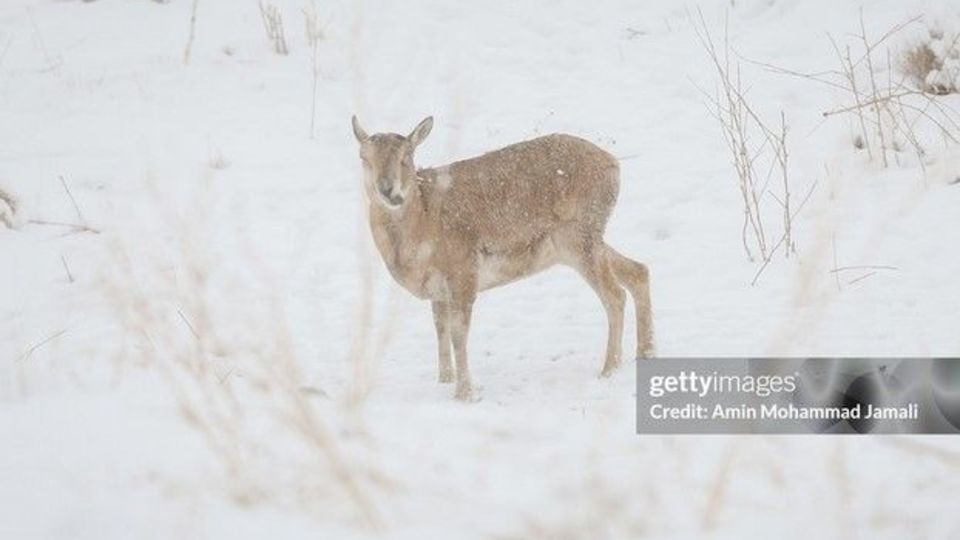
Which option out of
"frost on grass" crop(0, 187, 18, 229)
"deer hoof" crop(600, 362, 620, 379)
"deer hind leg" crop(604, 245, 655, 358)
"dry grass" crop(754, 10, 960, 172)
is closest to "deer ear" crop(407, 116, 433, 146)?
"deer hind leg" crop(604, 245, 655, 358)

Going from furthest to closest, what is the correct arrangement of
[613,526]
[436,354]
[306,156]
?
[306,156]
[436,354]
[613,526]

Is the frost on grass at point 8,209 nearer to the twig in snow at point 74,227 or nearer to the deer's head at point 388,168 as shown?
the twig in snow at point 74,227

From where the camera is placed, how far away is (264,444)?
3203mm

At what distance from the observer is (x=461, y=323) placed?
645 cm

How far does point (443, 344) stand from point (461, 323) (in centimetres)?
31

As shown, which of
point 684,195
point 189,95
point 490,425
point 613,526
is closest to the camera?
point 613,526

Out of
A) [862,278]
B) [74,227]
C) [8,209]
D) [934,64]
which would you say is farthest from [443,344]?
[934,64]

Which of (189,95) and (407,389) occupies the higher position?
(189,95)

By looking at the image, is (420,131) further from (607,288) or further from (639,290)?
(639,290)

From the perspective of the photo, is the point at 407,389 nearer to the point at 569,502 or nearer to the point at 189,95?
the point at 569,502

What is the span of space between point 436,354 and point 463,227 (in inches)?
41.5

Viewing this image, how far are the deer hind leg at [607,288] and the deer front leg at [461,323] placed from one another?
0.73 meters

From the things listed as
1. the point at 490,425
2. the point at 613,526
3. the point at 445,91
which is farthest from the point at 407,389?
the point at 445,91

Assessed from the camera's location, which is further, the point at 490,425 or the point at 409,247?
the point at 409,247
